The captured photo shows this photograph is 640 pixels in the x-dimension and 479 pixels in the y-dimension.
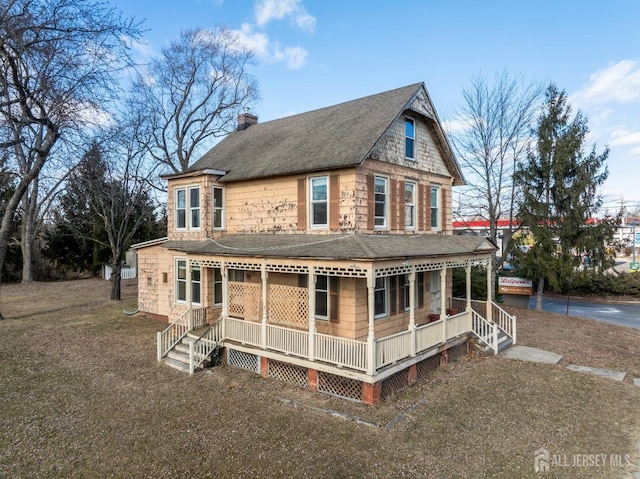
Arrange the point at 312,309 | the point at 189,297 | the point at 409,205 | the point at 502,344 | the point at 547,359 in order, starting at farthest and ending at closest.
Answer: the point at 409,205 < the point at 502,344 < the point at 189,297 < the point at 547,359 < the point at 312,309

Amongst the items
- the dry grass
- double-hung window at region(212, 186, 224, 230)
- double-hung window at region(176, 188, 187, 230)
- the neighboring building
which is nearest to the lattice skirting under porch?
the neighboring building

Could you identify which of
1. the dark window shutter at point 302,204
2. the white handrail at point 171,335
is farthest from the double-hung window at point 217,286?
the dark window shutter at point 302,204

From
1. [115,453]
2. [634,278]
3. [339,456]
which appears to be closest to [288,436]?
[339,456]

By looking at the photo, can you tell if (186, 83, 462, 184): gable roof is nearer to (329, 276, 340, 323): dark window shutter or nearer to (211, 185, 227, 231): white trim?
(211, 185, 227, 231): white trim

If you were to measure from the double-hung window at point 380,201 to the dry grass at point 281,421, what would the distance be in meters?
5.17

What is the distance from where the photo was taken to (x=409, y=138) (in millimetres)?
14555

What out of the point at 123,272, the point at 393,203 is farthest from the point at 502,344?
the point at 123,272

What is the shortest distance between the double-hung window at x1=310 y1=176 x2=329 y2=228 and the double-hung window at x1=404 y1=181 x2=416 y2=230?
3.37 m

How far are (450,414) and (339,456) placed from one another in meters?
3.19

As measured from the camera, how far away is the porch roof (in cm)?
1006

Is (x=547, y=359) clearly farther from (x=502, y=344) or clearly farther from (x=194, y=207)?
(x=194, y=207)

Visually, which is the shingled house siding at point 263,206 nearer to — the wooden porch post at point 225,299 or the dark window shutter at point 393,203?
the wooden porch post at point 225,299

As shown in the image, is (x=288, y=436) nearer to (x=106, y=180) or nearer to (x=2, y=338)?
(x=2, y=338)

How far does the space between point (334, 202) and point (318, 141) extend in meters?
2.96
